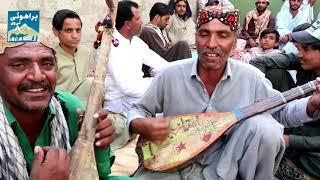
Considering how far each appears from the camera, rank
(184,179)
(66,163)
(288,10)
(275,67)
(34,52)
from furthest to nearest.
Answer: (288,10)
(275,67)
(184,179)
(34,52)
(66,163)

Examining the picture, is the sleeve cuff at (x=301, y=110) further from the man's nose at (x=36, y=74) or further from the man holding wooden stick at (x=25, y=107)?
the man's nose at (x=36, y=74)

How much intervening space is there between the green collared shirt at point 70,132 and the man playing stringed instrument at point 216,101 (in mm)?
422

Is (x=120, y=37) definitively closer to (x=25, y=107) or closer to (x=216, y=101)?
(x=216, y=101)

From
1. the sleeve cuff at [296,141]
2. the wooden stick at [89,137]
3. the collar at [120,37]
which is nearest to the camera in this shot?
the wooden stick at [89,137]

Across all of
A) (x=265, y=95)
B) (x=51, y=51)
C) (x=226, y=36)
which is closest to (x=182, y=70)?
(x=226, y=36)

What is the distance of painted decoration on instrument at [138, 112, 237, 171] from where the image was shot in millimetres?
2918

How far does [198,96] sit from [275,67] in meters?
1.16

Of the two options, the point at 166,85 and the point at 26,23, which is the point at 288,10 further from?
the point at 26,23

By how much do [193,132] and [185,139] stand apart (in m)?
0.07

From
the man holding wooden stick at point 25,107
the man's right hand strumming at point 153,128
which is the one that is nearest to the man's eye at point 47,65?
the man holding wooden stick at point 25,107

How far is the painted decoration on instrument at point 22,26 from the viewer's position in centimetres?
226

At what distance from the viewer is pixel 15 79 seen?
7.29 ft

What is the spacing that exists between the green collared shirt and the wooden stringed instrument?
1.19 feet

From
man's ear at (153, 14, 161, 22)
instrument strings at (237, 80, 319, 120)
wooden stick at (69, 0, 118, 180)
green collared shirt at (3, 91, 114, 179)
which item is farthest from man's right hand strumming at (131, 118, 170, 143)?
man's ear at (153, 14, 161, 22)
